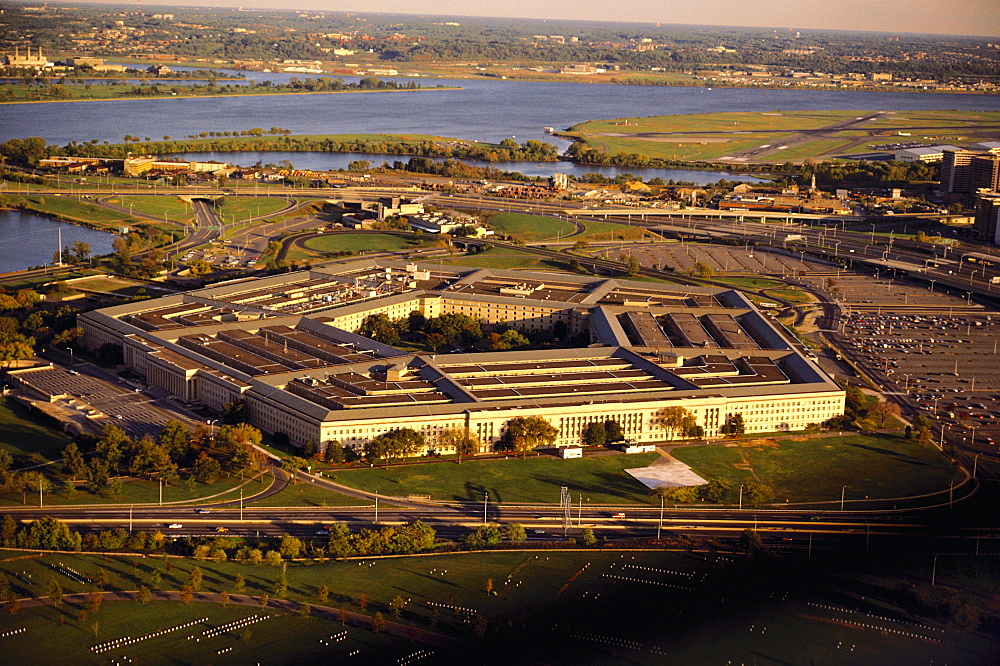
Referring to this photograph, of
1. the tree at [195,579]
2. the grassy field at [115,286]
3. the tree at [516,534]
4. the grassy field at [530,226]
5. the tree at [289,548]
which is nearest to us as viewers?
the tree at [195,579]

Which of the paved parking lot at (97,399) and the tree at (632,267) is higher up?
the tree at (632,267)

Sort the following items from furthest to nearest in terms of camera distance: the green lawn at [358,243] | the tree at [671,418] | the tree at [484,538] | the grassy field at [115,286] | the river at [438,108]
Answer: the river at [438,108] → the green lawn at [358,243] → the grassy field at [115,286] → the tree at [671,418] → the tree at [484,538]

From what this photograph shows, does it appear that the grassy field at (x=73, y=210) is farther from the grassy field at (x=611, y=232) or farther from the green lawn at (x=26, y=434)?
the green lawn at (x=26, y=434)

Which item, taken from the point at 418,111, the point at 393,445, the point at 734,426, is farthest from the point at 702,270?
the point at 418,111

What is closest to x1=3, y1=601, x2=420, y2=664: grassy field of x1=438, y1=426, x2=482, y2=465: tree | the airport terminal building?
the airport terminal building

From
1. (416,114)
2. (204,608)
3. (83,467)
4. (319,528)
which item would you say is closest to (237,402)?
(83,467)

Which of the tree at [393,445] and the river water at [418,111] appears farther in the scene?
the river water at [418,111]

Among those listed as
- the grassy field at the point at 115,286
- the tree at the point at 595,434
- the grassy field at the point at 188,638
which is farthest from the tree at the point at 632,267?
the grassy field at the point at 188,638
